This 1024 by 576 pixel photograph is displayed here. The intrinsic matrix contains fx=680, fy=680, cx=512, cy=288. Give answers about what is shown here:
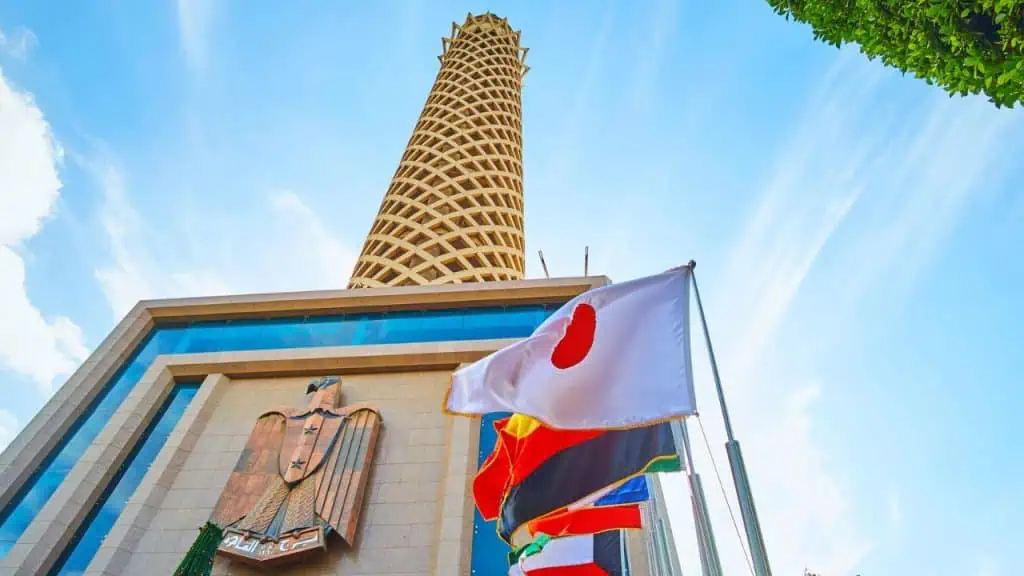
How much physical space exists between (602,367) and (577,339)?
50 centimetres

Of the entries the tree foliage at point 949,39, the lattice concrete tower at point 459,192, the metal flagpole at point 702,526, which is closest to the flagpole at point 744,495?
the metal flagpole at point 702,526

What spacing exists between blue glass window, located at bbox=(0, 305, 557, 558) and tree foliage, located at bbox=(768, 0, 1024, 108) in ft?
23.4

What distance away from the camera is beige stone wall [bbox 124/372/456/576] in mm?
9086

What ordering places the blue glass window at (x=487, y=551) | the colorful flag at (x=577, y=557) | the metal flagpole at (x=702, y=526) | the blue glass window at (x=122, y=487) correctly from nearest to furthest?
the metal flagpole at (x=702, y=526) < the colorful flag at (x=577, y=557) < the blue glass window at (x=487, y=551) < the blue glass window at (x=122, y=487)

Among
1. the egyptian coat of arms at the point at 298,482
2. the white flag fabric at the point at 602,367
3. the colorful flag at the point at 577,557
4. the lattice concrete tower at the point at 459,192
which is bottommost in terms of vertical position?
the colorful flag at the point at 577,557

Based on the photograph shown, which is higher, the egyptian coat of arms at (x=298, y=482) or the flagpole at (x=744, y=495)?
the egyptian coat of arms at (x=298, y=482)

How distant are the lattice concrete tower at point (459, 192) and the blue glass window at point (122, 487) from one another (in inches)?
250

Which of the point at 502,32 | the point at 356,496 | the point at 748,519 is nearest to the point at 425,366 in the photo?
the point at 356,496

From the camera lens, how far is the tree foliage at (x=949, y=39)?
5.24 metres

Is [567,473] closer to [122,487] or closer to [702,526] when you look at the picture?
[702,526]

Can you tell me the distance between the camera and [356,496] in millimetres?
9523

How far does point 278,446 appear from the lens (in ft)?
34.4

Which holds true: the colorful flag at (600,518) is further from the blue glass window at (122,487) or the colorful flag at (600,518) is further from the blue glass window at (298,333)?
the blue glass window at (122,487)

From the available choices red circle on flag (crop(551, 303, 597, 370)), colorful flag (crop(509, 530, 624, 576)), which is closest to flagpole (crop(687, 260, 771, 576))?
red circle on flag (crop(551, 303, 597, 370))
